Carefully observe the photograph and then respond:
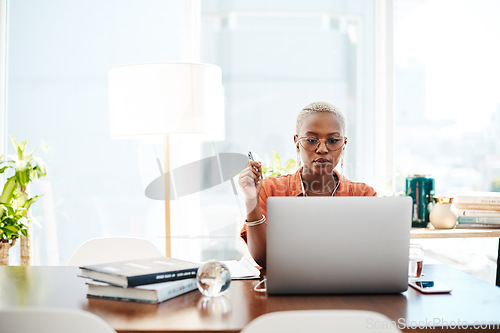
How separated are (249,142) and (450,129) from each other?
137cm

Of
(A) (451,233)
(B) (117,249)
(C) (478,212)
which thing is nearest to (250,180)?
(B) (117,249)

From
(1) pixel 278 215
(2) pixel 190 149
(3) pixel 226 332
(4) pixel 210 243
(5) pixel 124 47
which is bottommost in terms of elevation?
(4) pixel 210 243

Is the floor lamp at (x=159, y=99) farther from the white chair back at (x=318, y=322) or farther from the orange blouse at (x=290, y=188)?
the white chair back at (x=318, y=322)

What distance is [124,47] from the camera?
10.7 ft

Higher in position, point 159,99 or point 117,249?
point 159,99

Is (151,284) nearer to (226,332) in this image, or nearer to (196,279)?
(196,279)

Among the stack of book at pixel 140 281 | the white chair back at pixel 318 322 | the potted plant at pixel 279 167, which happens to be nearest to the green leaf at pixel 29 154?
the potted plant at pixel 279 167

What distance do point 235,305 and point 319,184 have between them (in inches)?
39.9

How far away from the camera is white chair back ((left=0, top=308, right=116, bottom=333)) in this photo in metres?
0.88

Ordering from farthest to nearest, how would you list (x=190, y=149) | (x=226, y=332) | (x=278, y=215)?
(x=190, y=149)
(x=278, y=215)
(x=226, y=332)

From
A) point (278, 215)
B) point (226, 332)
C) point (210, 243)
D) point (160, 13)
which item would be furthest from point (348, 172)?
point (226, 332)

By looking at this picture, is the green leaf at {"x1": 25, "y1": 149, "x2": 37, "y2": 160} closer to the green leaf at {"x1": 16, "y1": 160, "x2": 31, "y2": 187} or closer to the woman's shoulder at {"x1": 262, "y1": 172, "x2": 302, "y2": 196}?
the green leaf at {"x1": 16, "y1": 160, "x2": 31, "y2": 187}

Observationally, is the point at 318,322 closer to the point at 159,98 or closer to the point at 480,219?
the point at 159,98

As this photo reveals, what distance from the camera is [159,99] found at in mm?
2379
